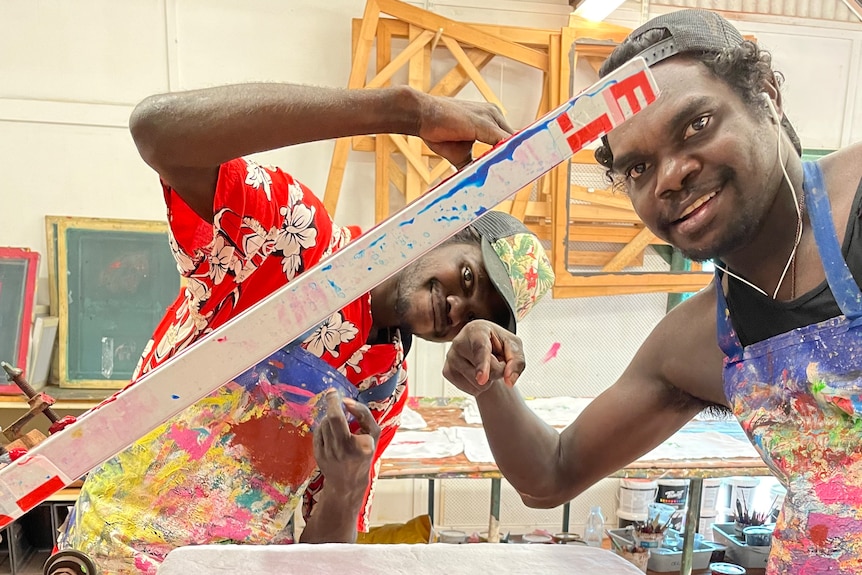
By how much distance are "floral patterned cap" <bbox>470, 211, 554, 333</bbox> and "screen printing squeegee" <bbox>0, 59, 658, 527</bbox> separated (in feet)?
1.43

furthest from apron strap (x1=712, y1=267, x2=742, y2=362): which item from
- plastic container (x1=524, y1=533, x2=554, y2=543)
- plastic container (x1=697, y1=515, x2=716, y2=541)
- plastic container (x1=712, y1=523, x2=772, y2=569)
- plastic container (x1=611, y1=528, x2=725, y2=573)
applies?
plastic container (x1=697, y1=515, x2=716, y2=541)

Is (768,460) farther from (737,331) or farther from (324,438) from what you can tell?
(324,438)

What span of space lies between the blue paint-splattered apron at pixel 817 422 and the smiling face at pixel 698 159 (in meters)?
0.11

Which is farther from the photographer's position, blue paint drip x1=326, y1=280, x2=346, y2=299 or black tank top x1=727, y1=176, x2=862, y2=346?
black tank top x1=727, y1=176, x2=862, y2=346

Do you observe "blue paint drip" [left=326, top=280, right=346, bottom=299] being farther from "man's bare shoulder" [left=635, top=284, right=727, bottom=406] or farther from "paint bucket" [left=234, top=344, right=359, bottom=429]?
"man's bare shoulder" [left=635, top=284, right=727, bottom=406]

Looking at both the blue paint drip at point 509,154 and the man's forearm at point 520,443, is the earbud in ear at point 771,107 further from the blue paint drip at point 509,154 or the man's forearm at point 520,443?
the man's forearm at point 520,443

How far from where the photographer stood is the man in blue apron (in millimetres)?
758

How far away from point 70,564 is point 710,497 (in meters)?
2.70

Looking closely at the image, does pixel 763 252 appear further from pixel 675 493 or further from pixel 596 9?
pixel 675 493

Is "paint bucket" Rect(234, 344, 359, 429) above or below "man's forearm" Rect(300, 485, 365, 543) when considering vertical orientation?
above

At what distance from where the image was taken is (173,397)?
1.81 ft

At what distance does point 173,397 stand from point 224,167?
11.5 inches

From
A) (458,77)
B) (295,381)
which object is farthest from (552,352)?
(295,381)

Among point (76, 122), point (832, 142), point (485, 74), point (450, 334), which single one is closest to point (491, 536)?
point (450, 334)
